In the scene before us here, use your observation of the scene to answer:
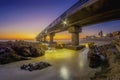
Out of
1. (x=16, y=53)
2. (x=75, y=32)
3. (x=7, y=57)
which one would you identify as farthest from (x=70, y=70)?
(x=75, y=32)

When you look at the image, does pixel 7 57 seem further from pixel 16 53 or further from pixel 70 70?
pixel 70 70

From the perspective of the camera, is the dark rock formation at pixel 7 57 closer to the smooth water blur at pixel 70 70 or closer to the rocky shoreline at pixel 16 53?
the rocky shoreline at pixel 16 53

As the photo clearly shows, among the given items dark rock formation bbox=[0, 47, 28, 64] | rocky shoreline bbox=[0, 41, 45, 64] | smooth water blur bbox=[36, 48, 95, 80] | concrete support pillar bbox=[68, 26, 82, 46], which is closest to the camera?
smooth water blur bbox=[36, 48, 95, 80]

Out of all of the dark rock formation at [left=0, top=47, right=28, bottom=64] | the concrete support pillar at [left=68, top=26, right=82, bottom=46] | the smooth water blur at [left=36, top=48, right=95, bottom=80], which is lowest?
the smooth water blur at [left=36, top=48, right=95, bottom=80]

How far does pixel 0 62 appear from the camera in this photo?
10.2m

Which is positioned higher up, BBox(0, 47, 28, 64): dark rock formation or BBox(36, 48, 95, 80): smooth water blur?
BBox(0, 47, 28, 64): dark rock formation

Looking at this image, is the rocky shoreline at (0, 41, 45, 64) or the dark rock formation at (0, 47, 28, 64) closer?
the dark rock formation at (0, 47, 28, 64)

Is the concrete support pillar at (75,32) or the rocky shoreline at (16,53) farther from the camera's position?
the concrete support pillar at (75,32)

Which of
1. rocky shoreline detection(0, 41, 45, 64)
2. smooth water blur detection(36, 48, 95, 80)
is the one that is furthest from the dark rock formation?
smooth water blur detection(36, 48, 95, 80)

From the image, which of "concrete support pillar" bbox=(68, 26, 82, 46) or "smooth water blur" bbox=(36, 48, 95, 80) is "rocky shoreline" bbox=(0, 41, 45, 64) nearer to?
"smooth water blur" bbox=(36, 48, 95, 80)

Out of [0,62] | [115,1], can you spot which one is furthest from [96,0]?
[0,62]

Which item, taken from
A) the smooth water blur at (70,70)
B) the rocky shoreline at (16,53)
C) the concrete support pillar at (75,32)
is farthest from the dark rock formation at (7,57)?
the concrete support pillar at (75,32)

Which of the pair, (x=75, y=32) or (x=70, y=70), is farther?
(x=75, y=32)

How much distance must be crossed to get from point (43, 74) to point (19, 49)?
6489 mm
